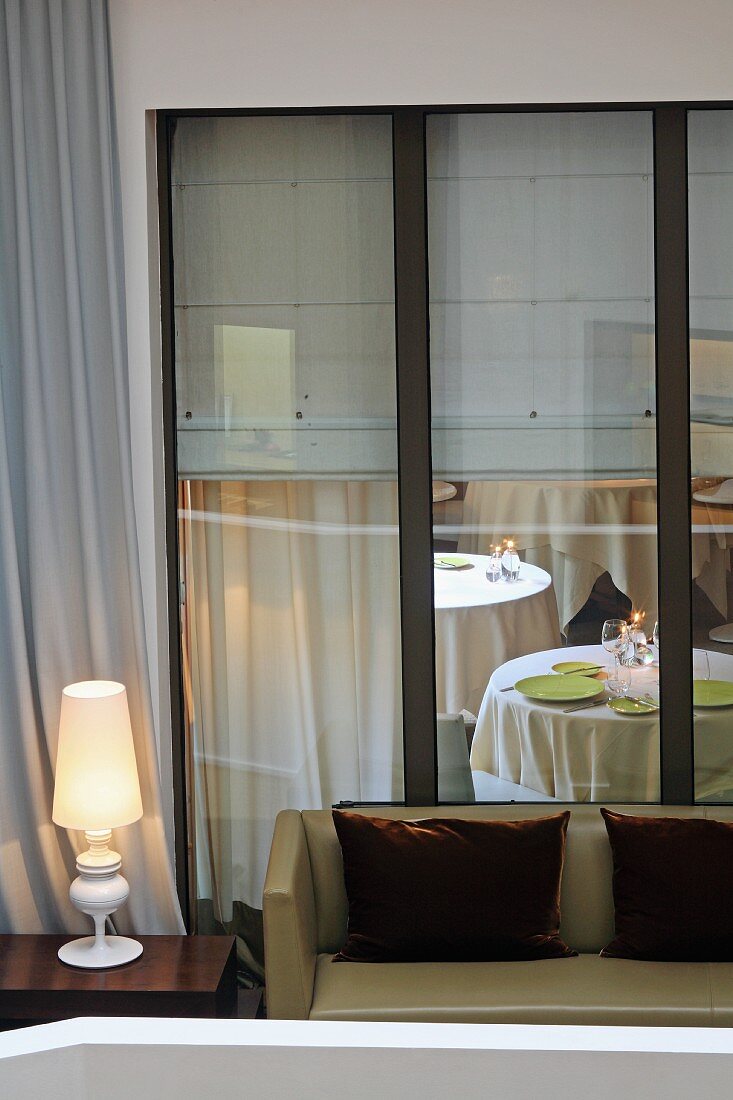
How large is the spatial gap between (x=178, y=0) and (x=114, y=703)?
1904 mm

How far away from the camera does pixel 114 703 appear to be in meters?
2.72

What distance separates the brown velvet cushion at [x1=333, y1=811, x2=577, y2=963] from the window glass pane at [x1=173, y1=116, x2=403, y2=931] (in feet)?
1.20

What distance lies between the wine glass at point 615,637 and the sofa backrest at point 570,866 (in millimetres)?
445

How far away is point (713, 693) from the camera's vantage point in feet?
9.92

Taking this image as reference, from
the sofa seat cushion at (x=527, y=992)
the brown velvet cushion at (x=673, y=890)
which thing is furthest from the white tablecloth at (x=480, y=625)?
the sofa seat cushion at (x=527, y=992)

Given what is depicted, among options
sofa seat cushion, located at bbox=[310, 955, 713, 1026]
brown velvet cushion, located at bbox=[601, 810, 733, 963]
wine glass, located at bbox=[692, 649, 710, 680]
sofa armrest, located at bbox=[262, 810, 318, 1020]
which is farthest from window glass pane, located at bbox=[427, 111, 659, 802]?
sofa armrest, located at bbox=[262, 810, 318, 1020]

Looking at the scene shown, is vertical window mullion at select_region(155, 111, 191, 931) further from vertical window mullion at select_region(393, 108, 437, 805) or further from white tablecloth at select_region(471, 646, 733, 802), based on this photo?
white tablecloth at select_region(471, 646, 733, 802)

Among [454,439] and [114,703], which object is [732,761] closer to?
[454,439]

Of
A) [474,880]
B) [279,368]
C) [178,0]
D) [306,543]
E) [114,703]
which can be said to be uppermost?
[178,0]

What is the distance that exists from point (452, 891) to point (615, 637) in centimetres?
87

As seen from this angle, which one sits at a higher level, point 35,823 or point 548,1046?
point 548,1046

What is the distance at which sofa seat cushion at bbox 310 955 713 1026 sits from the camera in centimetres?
245

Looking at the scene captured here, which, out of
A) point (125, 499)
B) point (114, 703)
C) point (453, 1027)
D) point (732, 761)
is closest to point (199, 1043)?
point (453, 1027)

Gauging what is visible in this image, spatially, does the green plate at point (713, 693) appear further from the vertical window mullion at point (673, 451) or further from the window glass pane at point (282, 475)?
the window glass pane at point (282, 475)
